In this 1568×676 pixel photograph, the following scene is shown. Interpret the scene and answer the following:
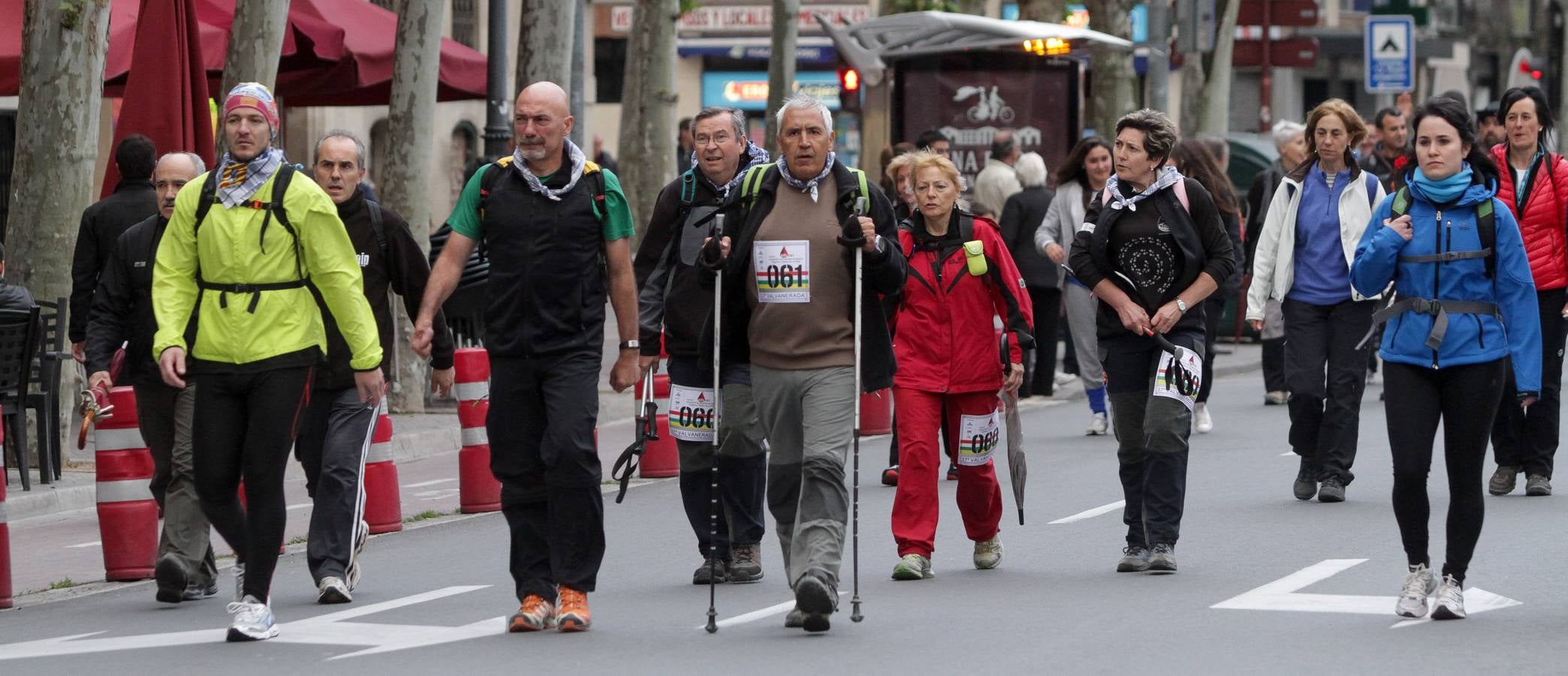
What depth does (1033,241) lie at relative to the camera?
56.3 ft

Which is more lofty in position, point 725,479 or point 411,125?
point 411,125

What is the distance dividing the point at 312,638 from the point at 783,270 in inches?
79.3

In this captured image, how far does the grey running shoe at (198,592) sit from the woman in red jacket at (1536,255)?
5.86 meters

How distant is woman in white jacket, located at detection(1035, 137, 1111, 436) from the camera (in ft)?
49.6

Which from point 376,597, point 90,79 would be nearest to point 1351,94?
point 90,79

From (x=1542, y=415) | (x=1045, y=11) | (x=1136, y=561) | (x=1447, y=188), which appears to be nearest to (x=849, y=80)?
(x=1045, y=11)

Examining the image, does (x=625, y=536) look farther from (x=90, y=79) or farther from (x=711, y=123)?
(x=90, y=79)

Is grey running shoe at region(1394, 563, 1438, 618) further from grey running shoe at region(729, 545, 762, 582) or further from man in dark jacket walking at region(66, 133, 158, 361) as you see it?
man in dark jacket walking at region(66, 133, 158, 361)

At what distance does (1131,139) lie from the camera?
9.36 metres

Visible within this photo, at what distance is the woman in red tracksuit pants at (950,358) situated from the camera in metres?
9.37

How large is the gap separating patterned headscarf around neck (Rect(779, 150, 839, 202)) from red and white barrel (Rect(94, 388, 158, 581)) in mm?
3154

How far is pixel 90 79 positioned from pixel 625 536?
486 centimetres

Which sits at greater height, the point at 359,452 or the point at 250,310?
the point at 250,310

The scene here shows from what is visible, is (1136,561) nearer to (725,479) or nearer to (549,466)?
(725,479)
